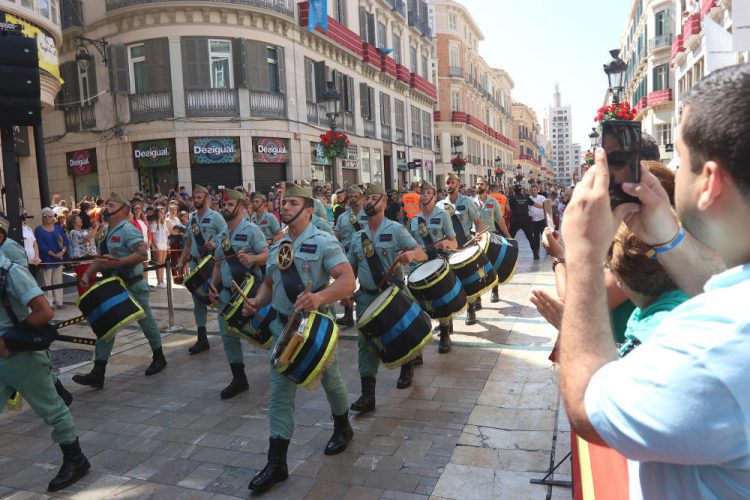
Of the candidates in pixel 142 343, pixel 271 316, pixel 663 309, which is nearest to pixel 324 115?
pixel 142 343

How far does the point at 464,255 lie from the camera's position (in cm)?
683

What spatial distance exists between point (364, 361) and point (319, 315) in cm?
141

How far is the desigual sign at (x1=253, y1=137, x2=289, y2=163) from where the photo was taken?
22280 mm

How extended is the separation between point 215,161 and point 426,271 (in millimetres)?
17371

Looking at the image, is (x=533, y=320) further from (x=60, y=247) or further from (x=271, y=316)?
(x=60, y=247)

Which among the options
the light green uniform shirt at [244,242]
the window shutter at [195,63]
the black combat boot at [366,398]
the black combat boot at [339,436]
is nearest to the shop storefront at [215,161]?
the window shutter at [195,63]

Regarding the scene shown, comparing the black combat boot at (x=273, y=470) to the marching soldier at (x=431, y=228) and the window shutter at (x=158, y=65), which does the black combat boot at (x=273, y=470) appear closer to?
the marching soldier at (x=431, y=228)

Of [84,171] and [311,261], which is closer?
[311,261]

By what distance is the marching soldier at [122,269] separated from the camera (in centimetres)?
616

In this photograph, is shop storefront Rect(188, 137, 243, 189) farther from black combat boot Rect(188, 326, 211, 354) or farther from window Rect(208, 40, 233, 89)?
black combat boot Rect(188, 326, 211, 354)

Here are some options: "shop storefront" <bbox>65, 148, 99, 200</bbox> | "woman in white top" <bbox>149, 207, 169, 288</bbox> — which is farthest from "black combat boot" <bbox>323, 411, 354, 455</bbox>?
"shop storefront" <bbox>65, 148, 99, 200</bbox>

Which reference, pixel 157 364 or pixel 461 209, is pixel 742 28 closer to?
pixel 461 209

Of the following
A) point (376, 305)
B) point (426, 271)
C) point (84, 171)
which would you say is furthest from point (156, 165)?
point (376, 305)

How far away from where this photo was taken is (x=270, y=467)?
12.5ft
